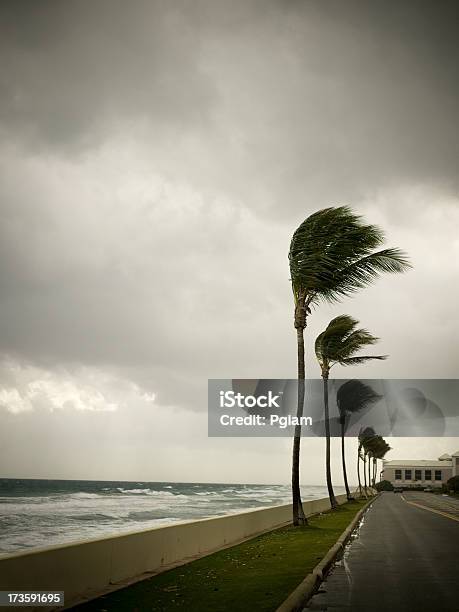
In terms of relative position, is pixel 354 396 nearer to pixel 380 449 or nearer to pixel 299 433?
pixel 299 433

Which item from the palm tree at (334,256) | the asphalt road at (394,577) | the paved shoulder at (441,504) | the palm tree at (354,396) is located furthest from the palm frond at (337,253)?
the palm tree at (354,396)

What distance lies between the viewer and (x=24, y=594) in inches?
281

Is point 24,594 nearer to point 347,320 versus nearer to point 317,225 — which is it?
point 317,225

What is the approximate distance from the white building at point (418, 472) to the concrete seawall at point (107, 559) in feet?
510

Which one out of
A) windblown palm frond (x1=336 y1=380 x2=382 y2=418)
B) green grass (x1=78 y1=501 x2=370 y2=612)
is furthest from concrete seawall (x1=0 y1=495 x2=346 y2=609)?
windblown palm frond (x1=336 y1=380 x2=382 y2=418)

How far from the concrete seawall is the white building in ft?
510

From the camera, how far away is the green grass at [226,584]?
8.02 m

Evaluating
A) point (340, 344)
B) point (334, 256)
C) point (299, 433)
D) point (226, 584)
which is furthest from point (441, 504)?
point (226, 584)

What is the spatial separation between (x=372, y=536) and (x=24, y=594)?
1462 cm

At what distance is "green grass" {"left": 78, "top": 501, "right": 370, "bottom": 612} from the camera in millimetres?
8023

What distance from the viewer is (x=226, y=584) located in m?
9.71

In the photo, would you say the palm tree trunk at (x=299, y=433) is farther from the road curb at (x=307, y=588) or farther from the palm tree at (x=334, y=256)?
the road curb at (x=307, y=588)

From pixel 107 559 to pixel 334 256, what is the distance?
16.1 m

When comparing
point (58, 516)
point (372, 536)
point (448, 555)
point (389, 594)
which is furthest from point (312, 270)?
point (58, 516)
